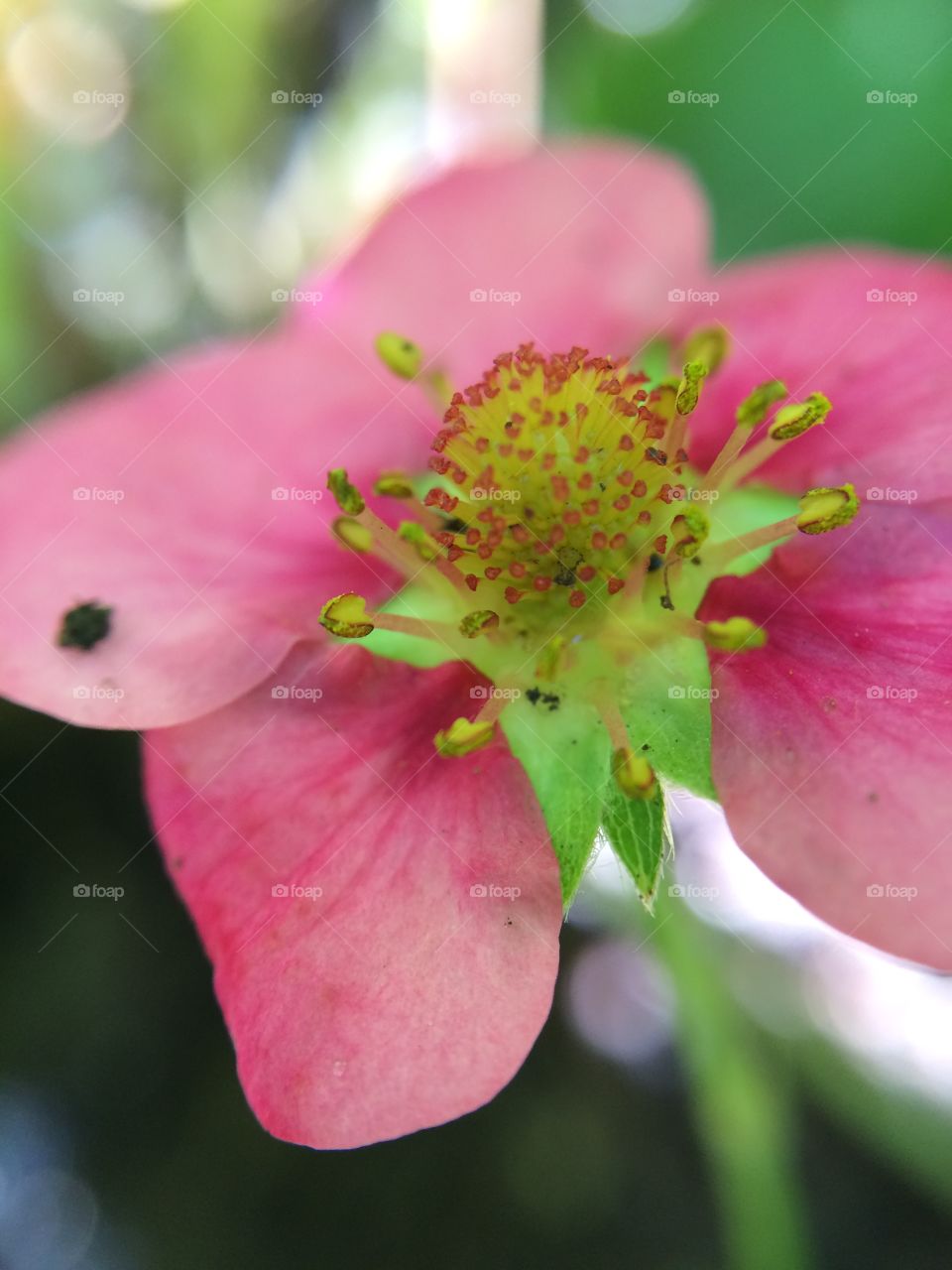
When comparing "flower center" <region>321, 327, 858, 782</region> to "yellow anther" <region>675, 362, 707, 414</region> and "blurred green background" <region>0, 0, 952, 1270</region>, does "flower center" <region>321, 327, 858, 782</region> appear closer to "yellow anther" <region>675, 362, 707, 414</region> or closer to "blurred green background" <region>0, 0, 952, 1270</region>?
"yellow anther" <region>675, 362, 707, 414</region>

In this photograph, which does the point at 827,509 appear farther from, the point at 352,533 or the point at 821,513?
the point at 352,533

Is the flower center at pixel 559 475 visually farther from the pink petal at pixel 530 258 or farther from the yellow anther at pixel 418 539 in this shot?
the pink petal at pixel 530 258

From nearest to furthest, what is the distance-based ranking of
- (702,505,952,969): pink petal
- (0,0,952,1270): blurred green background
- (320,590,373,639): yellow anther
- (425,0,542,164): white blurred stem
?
1. (702,505,952,969): pink petal
2. (320,590,373,639): yellow anther
3. (0,0,952,1270): blurred green background
4. (425,0,542,164): white blurred stem

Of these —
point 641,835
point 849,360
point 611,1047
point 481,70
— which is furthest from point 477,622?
point 481,70

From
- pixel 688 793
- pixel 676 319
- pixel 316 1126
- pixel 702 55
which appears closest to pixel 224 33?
pixel 702 55

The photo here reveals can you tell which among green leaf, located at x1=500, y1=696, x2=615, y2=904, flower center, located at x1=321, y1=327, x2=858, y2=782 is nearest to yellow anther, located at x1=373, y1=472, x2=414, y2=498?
flower center, located at x1=321, y1=327, x2=858, y2=782

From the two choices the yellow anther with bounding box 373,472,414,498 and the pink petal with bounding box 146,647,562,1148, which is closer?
the pink petal with bounding box 146,647,562,1148

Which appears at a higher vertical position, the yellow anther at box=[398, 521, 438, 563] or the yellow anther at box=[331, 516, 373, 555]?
the yellow anther at box=[331, 516, 373, 555]

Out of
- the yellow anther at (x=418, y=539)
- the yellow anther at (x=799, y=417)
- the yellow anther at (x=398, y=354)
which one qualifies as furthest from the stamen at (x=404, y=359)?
the yellow anther at (x=799, y=417)
